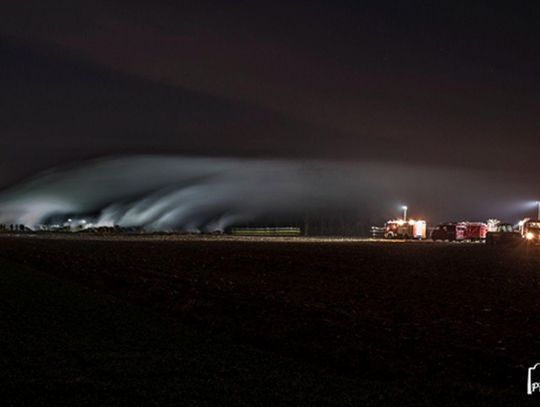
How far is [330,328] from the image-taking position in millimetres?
15469

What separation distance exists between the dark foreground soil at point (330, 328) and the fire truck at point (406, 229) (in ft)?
169

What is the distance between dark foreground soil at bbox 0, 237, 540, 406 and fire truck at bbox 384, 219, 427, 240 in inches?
2030

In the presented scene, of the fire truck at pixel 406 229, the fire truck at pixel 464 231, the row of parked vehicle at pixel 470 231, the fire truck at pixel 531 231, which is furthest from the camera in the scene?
the fire truck at pixel 406 229

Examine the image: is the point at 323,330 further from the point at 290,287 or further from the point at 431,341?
the point at 290,287

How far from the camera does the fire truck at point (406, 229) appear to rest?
8112 cm

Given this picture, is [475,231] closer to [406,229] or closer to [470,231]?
[470,231]

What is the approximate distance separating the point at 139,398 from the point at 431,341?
6901mm

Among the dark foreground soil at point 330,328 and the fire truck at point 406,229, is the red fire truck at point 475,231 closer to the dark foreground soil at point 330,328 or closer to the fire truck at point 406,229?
the fire truck at point 406,229

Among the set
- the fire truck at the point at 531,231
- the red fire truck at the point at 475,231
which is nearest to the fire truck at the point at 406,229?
the red fire truck at the point at 475,231

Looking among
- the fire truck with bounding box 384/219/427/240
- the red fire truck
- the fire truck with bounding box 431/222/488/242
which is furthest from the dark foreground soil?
the fire truck with bounding box 384/219/427/240

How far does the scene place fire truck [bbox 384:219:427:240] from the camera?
266 feet

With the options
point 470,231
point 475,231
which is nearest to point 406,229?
point 470,231

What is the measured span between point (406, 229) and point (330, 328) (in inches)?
2649

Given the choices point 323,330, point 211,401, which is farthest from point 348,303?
point 211,401
